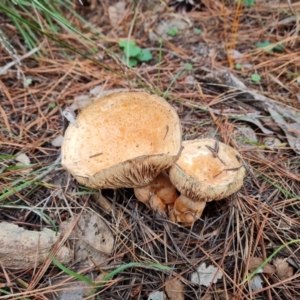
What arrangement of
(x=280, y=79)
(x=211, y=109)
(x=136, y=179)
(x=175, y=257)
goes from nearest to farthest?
(x=136, y=179) < (x=175, y=257) < (x=211, y=109) < (x=280, y=79)

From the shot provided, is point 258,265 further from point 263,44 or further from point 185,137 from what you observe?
point 263,44

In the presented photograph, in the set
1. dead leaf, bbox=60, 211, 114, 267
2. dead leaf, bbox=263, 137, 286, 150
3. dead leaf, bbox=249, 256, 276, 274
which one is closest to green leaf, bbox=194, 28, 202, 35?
dead leaf, bbox=263, 137, 286, 150

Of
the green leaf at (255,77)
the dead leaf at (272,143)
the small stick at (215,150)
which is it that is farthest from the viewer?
the green leaf at (255,77)

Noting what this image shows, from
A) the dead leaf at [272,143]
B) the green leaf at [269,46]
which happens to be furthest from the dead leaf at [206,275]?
the green leaf at [269,46]

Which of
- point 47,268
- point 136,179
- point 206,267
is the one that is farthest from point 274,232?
point 47,268

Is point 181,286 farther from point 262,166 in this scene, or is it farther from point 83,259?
point 262,166

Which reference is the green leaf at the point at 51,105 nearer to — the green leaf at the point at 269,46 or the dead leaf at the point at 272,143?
the dead leaf at the point at 272,143
